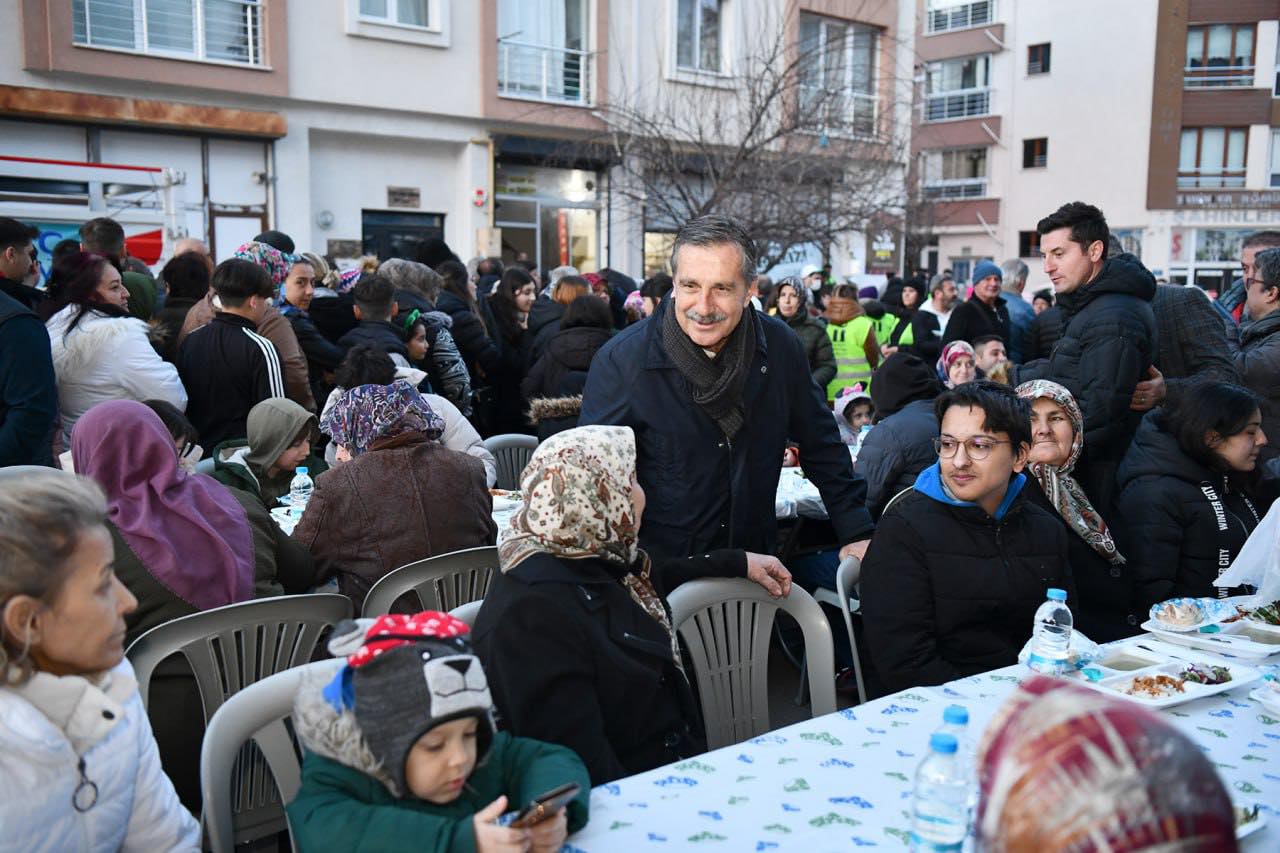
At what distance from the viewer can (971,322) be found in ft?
29.8

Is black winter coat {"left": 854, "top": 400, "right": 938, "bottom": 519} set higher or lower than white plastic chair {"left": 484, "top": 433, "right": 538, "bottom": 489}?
higher

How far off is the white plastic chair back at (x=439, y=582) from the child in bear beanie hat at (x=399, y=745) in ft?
4.78

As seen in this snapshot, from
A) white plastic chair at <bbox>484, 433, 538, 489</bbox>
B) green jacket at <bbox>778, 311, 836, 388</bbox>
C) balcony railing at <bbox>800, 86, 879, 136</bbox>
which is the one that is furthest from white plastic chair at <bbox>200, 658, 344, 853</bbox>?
balcony railing at <bbox>800, 86, 879, 136</bbox>

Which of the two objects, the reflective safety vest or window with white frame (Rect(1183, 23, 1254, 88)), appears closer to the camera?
the reflective safety vest

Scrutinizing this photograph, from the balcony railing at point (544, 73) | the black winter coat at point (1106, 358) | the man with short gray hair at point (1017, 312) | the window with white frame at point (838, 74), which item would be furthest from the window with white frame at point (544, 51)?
the black winter coat at point (1106, 358)

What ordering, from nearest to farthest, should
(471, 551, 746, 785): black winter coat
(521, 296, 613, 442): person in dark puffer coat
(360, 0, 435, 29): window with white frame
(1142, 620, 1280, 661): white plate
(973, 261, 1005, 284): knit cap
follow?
(471, 551, 746, 785): black winter coat
(1142, 620, 1280, 661): white plate
(521, 296, 613, 442): person in dark puffer coat
(973, 261, 1005, 284): knit cap
(360, 0, 435, 29): window with white frame

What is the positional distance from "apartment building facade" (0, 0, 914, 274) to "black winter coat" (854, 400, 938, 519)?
8218mm

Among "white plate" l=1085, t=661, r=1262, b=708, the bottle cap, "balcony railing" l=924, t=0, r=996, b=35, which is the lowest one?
"white plate" l=1085, t=661, r=1262, b=708

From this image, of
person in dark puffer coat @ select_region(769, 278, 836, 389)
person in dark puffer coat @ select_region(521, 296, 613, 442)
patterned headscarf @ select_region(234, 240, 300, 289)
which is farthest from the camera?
person in dark puffer coat @ select_region(769, 278, 836, 389)

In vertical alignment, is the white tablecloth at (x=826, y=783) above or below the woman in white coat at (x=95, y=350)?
below

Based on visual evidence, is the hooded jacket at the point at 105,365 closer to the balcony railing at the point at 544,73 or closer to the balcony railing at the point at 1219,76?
the balcony railing at the point at 544,73

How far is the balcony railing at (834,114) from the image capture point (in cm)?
1249

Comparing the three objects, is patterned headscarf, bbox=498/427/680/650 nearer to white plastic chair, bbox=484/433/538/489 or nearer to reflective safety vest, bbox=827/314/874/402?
white plastic chair, bbox=484/433/538/489

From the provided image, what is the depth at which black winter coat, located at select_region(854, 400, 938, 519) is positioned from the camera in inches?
190
